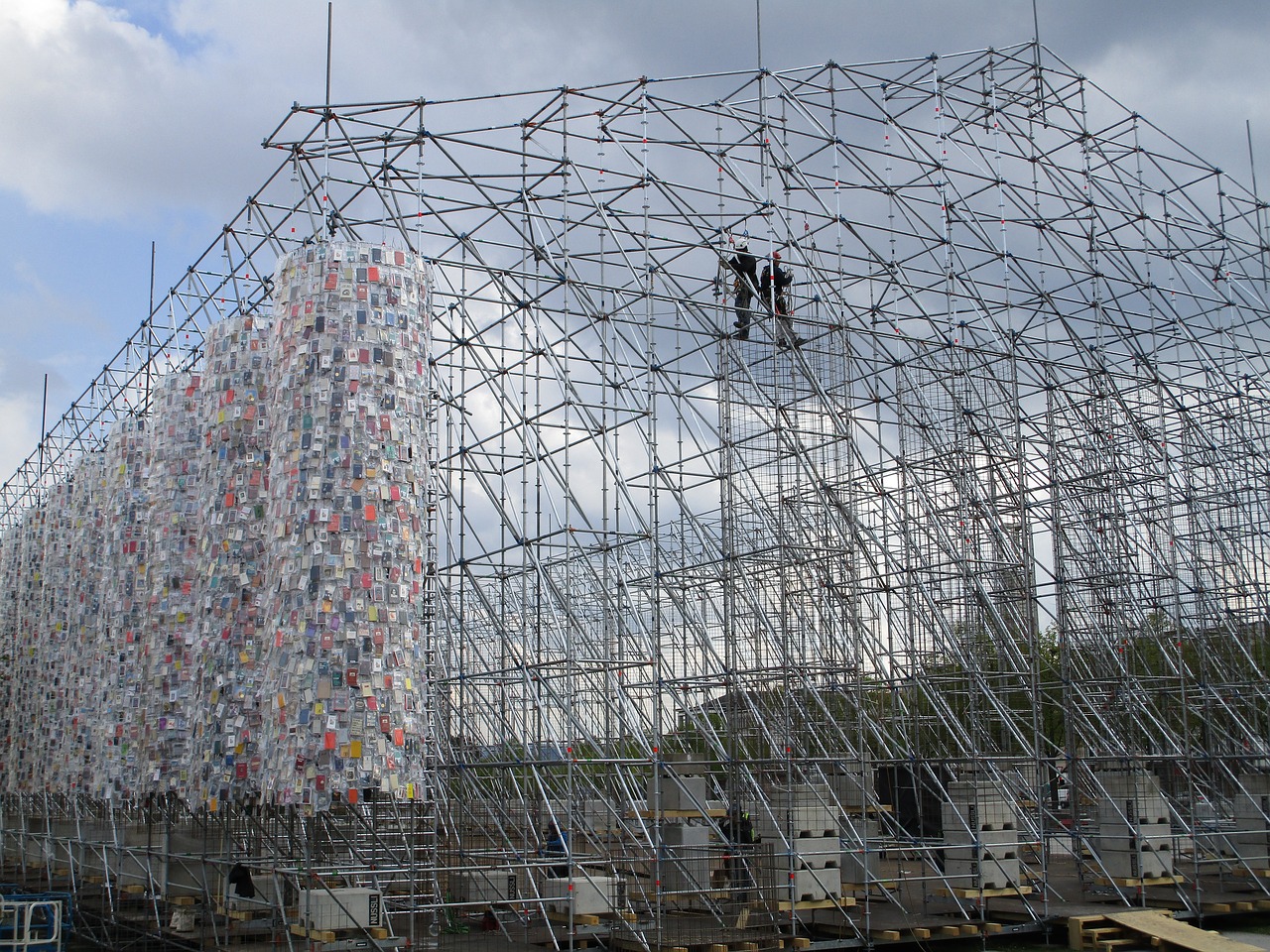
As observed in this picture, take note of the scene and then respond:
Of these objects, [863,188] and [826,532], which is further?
[863,188]

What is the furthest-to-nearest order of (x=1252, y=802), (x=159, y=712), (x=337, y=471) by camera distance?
(x=1252, y=802) < (x=159, y=712) < (x=337, y=471)

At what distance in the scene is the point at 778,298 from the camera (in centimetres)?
2317

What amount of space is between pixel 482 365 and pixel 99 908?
37.7 ft

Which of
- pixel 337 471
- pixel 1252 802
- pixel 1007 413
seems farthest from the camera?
pixel 1007 413

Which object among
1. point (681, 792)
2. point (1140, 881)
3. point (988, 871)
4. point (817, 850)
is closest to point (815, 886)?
point (817, 850)

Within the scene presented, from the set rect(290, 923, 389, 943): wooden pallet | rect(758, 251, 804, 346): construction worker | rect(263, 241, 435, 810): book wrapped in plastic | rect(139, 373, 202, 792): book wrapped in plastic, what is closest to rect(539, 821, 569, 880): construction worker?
rect(290, 923, 389, 943): wooden pallet

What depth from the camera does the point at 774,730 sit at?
70.7 ft

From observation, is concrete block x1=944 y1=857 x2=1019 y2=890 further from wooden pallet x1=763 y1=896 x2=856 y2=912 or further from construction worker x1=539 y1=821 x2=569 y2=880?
construction worker x1=539 y1=821 x2=569 y2=880

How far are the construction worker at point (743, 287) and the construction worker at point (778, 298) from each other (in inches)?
8.7

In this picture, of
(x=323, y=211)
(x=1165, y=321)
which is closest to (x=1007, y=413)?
(x=1165, y=321)

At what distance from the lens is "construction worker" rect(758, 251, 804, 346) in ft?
72.5

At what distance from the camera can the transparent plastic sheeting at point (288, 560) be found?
50.3 feet

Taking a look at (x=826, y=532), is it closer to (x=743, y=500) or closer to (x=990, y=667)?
(x=743, y=500)

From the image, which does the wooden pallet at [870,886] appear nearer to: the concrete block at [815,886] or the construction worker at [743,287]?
the concrete block at [815,886]
